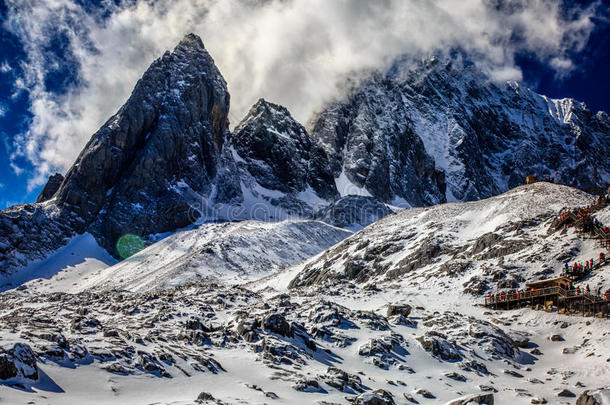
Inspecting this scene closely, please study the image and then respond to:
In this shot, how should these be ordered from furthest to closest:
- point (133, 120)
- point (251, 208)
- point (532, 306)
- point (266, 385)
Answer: point (251, 208) → point (133, 120) → point (532, 306) → point (266, 385)

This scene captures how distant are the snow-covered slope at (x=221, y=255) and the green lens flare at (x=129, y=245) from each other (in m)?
23.4

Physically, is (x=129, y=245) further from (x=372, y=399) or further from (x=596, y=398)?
(x=596, y=398)

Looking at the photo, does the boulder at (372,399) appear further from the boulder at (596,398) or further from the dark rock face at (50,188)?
the dark rock face at (50,188)

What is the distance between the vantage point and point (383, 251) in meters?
75.8

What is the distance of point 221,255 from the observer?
109312 millimetres

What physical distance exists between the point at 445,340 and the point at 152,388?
885 inches

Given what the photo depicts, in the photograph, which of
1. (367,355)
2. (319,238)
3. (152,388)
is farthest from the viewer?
(319,238)

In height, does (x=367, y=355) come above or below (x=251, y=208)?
below

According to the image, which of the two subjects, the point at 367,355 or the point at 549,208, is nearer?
the point at 367,355

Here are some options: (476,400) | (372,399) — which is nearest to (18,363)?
(372,399)

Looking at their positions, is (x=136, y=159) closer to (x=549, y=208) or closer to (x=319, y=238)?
(x=319, y=238)

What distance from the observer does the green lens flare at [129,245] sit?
154 metres

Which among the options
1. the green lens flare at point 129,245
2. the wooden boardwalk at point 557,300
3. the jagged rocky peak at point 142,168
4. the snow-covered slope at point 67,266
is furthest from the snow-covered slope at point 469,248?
the jagged rocky peak at point 142,168

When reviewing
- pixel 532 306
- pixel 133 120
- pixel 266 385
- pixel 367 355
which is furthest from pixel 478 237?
pixel 133 120
